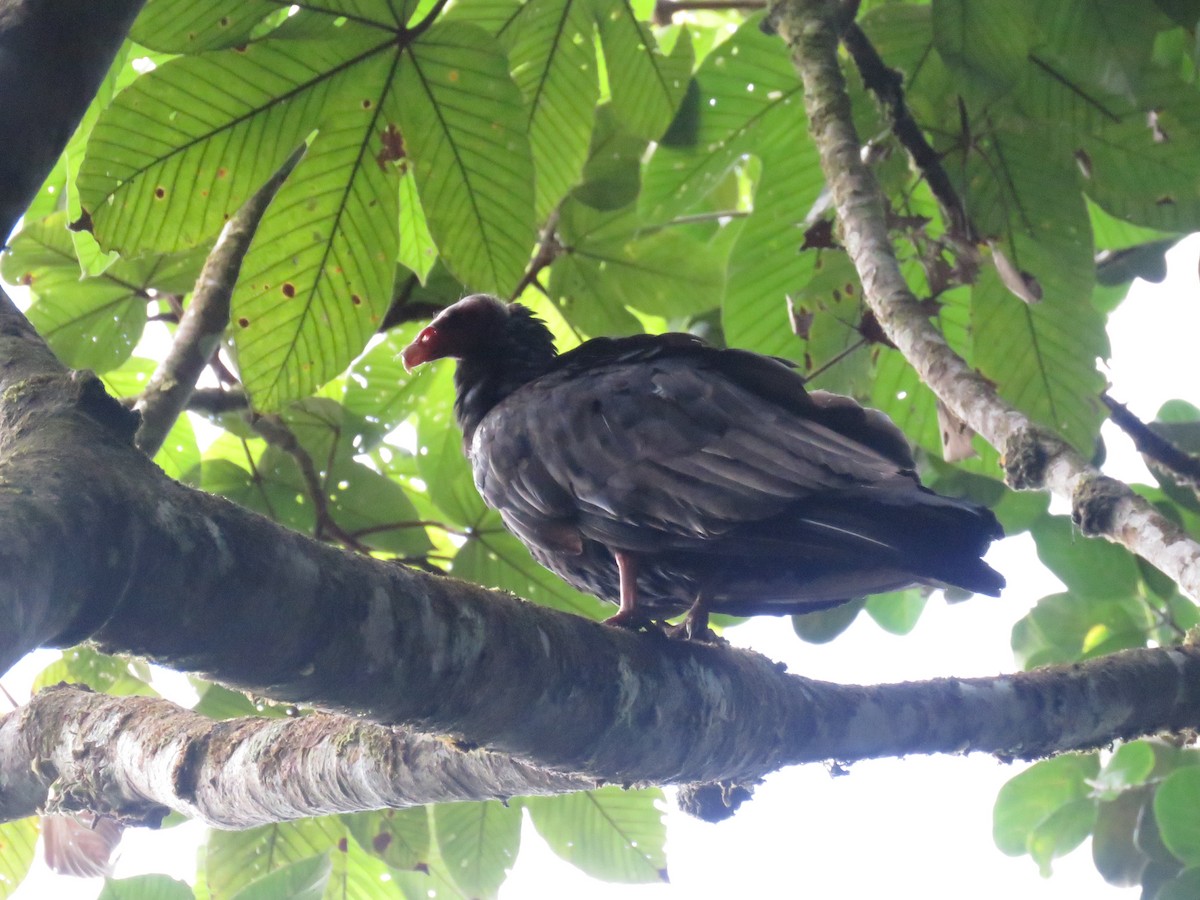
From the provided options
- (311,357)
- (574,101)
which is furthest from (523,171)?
(311,357)

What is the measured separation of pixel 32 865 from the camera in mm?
Answer: 3043

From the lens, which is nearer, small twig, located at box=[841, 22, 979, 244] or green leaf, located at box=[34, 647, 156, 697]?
small twig, located at box=[841, 22, 979, 244]

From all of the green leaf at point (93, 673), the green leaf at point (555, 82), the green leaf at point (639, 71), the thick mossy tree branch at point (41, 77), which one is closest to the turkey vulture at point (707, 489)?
the green leaf at point (555, 82)

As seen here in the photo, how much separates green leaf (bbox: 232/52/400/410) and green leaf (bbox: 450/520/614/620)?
0.82 metres

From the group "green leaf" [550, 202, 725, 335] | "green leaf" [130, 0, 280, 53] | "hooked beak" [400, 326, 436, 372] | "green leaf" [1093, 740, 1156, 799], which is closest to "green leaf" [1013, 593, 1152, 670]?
"green leaf" [1093, 740, 1156, 799]

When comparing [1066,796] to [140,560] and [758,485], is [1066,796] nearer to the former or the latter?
[758,485]

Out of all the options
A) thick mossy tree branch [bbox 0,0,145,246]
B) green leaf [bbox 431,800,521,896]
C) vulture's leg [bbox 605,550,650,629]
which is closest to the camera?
thick mossy tree branch [bbox 0,0,145,246]

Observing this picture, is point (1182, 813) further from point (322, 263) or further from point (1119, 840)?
point (322, 263)

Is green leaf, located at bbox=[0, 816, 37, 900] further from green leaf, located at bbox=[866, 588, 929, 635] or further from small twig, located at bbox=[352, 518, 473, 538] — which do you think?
green leaf, located at bbox=[866, 588, 929, 635]

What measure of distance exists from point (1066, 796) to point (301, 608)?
277cm

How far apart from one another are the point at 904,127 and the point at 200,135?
5.94ft

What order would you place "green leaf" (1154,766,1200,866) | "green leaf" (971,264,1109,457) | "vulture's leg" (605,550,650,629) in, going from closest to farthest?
"vulture's leg" (605,550,650,629), "green leaf" (1154,766,1200,866), "green leaf" (971,264,1109,457)

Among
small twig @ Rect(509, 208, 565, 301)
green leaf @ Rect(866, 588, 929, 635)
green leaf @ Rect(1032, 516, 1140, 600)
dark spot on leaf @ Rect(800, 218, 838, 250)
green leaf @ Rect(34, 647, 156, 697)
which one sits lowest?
green leaf @ Rect(34, 647, 156, 697)

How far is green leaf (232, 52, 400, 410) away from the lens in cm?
260
